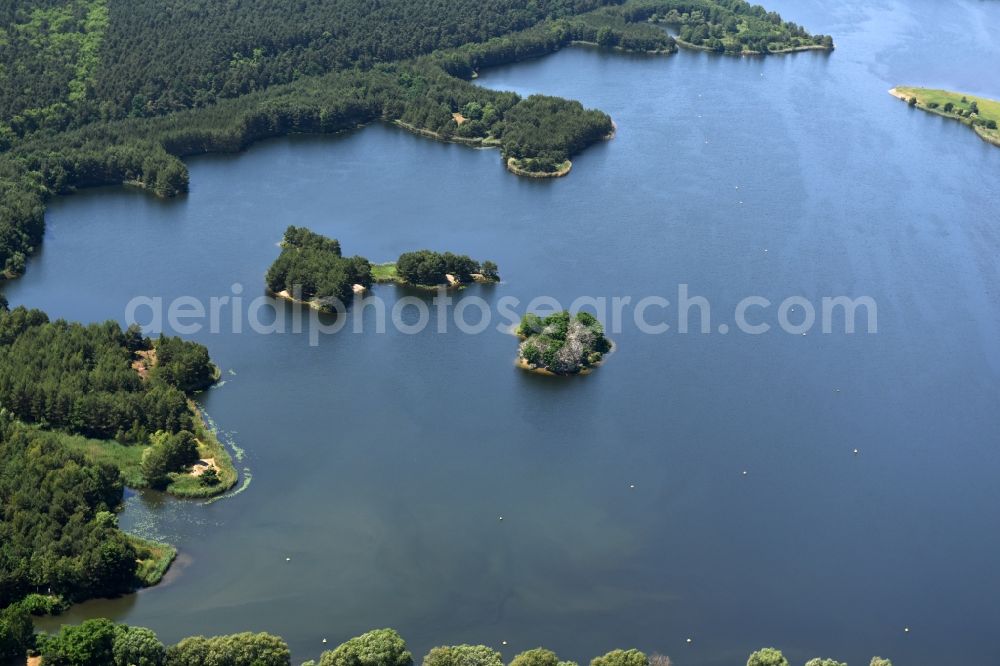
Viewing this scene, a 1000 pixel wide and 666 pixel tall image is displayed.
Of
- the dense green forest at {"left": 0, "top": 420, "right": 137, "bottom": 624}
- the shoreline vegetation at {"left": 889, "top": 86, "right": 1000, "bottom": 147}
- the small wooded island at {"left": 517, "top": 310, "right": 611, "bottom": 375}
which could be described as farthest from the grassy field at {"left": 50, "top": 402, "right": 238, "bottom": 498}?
the shoreline vegetation at {"left": 889, "top": 86, "right": 1000, "bottom": 147}

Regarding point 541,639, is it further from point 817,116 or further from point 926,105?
point 926,105

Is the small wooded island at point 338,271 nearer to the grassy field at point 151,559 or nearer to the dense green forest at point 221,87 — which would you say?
the dense green forest at point 221,87

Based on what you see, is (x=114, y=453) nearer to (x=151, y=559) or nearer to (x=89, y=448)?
(x=89, y=448)

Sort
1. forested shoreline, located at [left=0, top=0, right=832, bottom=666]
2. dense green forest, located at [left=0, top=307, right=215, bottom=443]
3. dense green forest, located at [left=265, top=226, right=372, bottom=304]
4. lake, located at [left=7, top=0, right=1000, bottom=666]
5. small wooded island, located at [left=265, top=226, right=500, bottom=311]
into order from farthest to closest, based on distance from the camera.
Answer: small wooded island, located at [left=265, top=226, right=500, bottom=311], dense green forest, located at [left=265, top=226, right=372, bottom=304], dense green forest, located at [left=0, top=307, right=215, bottom=443], lake, located at [left=7, top=0, right=1000, bottom=666], forested shoreline, located at [left=0, top=0, right=832, bottom=666]

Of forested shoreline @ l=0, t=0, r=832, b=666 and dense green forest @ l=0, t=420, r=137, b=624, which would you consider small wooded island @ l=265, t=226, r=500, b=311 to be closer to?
forested shoreline @ l=0, t=0, r=832, b=666

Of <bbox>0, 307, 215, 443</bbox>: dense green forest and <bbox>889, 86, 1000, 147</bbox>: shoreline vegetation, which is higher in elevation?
<bbox>889, 86, 1000, 147</bbox>: shoreline vegetation

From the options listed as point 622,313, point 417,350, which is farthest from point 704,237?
point 417,350

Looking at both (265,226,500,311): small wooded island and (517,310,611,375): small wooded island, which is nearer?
(517,310,611,375): small wooded island
